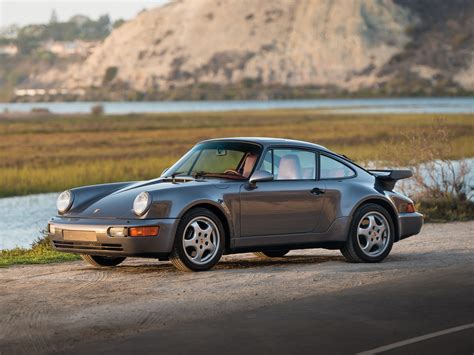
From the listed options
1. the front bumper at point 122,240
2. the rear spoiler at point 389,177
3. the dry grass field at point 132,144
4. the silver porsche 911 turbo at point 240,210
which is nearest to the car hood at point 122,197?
the silver porsche 911 turbo at point 240,210

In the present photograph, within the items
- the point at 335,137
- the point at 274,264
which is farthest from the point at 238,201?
the point at 335,137

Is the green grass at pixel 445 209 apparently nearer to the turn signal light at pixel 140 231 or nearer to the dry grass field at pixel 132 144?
the dry grass field at pixel 132 144

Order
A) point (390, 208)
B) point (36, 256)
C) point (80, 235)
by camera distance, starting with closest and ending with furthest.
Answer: point (80, 235) → point (390, 208) → point (36, 256)

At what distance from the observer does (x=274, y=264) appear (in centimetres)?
1489

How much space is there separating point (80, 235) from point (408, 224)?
3984 millimetres

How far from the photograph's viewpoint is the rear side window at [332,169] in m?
14.7

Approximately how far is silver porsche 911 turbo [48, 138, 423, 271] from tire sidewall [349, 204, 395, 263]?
0.01m

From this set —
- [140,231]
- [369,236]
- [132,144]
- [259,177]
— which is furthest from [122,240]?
[132,144]

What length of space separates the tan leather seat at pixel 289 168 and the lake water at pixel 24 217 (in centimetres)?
828

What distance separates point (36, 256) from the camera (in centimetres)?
1650

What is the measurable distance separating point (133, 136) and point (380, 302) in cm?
5565

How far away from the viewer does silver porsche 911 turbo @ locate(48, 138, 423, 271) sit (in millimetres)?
13242

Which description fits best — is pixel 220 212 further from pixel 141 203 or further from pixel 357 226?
pixel 357 226

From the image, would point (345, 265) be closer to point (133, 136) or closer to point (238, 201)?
point (238, 201)
